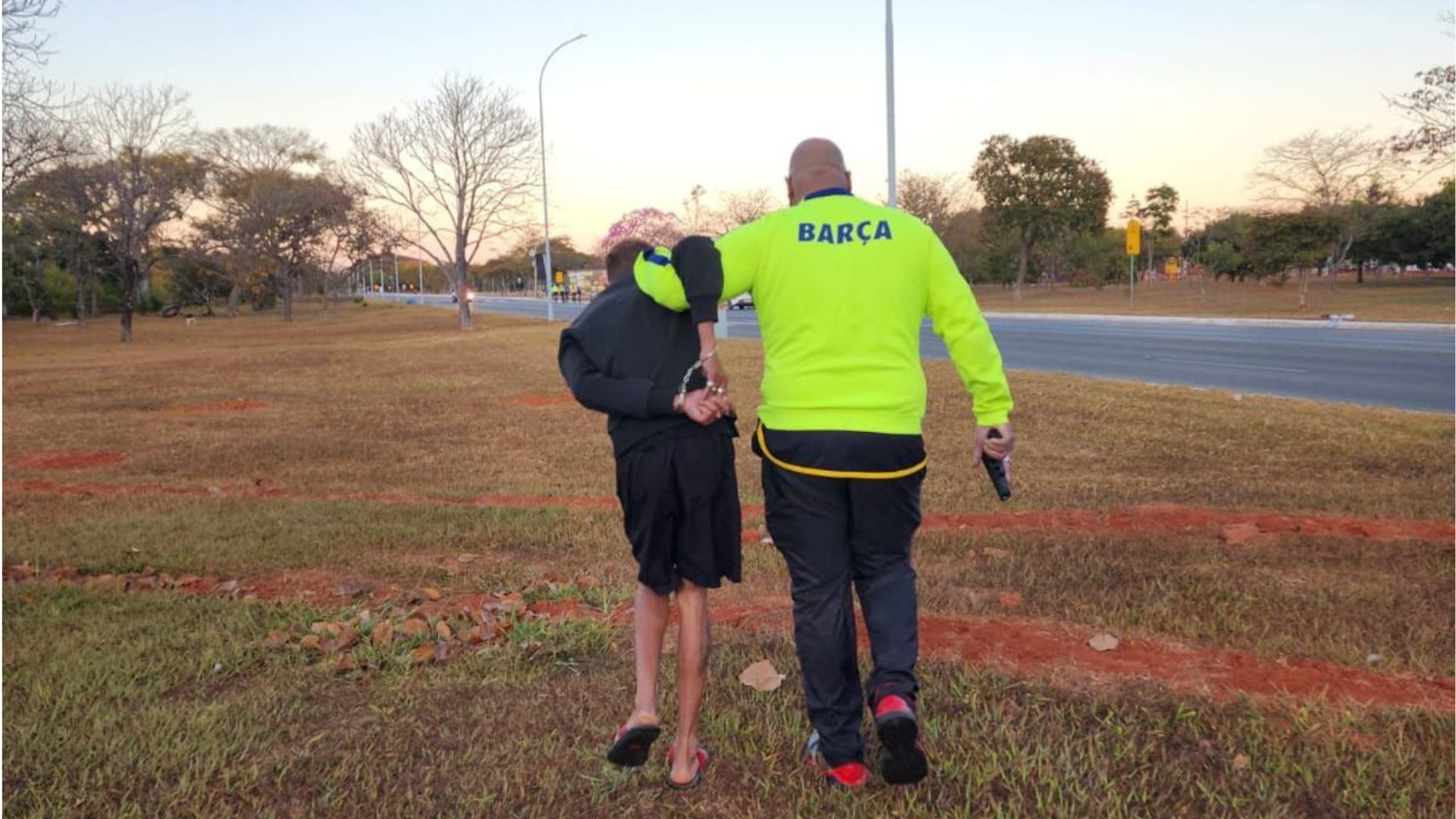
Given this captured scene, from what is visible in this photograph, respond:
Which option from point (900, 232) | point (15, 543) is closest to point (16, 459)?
point (15, 543)

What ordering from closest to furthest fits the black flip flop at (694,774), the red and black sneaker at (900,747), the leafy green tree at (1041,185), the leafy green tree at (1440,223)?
the red and black sneaker at (900,747) → the black flip flop at (694,774) → the leafy green tree at (1440,223) → the leafy green tree at (1041,185)

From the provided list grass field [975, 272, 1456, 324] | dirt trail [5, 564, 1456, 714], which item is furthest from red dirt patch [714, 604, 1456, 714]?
grass field [975, 272, 1456, 324]

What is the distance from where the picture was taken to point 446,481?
8.45 meters

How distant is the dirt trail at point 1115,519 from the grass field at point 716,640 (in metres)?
0.05

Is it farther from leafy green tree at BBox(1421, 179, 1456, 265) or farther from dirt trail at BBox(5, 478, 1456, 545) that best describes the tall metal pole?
leafy green tree at BBox(1421, 179, 1456, 265)

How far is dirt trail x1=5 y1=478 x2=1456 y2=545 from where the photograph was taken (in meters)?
5.79

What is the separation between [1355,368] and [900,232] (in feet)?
52.3

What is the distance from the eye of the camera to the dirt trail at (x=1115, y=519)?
5793mm

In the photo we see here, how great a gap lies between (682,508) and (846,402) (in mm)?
541

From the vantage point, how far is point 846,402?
279cm

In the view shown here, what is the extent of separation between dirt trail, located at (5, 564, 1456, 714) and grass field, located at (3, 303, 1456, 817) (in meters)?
0.02

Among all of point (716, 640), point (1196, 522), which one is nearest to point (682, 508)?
point (716, 640)

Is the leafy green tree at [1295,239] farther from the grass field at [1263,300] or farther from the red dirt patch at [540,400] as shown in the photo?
the red dirt patch at [540,400]

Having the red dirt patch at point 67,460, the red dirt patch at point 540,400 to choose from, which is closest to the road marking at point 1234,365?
the red dirt patch at point 540,400
